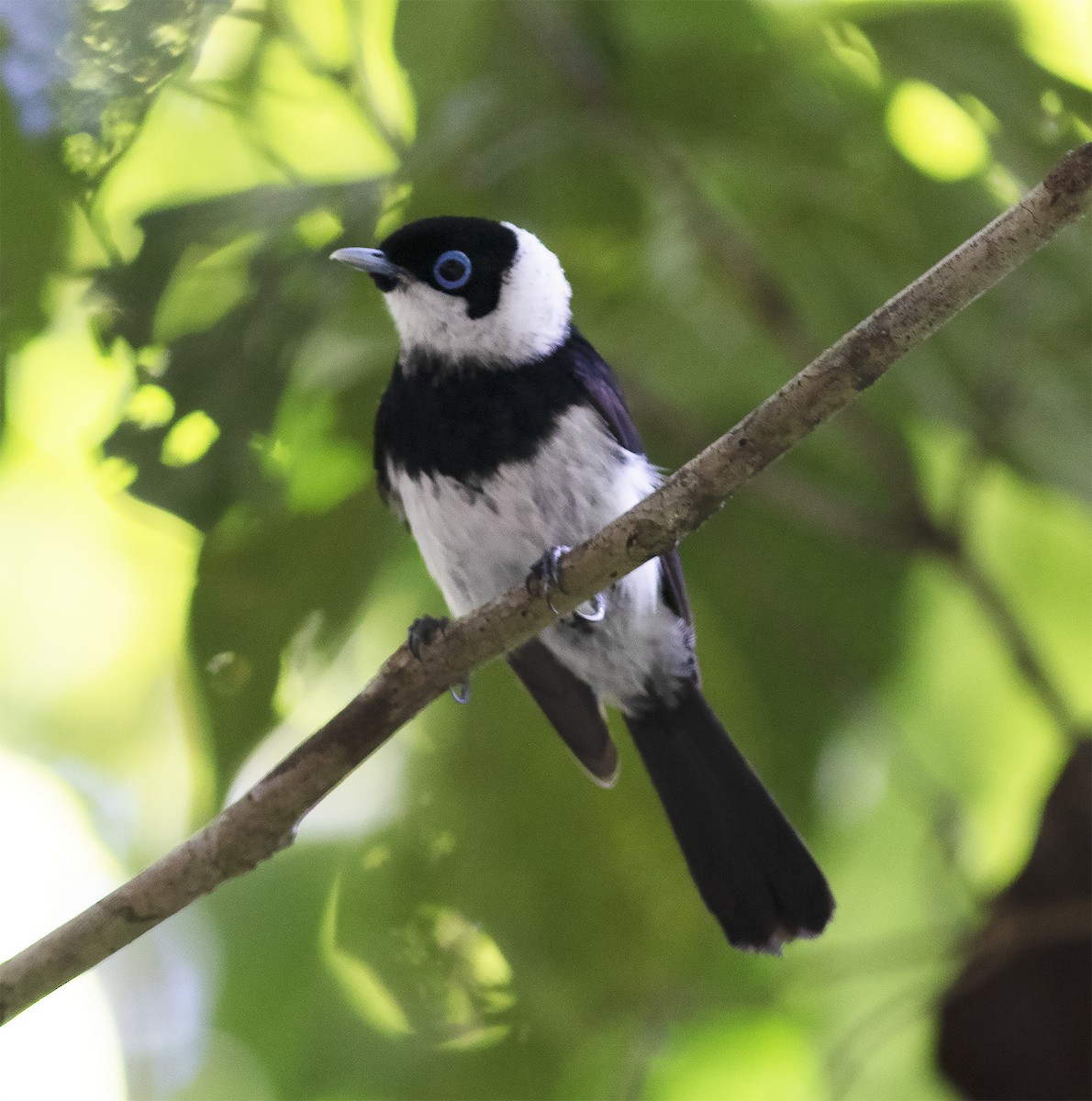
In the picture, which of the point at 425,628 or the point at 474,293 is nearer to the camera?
the point at 425,628

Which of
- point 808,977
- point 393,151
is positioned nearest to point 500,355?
point 393,151

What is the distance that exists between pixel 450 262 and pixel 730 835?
1.14 meters

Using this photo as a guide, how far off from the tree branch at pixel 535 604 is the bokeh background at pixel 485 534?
277mm

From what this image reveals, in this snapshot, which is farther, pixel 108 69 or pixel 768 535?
pixel 768 535

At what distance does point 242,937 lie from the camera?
2.53 m

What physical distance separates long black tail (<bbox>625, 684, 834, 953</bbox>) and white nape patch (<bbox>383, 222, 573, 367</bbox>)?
2.41ft

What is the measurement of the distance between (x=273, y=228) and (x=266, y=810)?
0.96 meters

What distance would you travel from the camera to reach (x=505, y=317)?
8.62ft

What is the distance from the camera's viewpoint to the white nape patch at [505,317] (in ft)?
8.33

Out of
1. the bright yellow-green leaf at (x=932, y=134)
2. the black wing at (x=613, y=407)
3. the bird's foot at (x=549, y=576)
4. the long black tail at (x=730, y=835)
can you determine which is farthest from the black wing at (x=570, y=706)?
the bright yellow-green leaf at (x=932, y=134)

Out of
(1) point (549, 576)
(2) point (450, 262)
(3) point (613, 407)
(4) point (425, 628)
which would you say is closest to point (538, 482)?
(3) point (613, 407)

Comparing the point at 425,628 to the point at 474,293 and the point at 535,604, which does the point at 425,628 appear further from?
the point at 474,293

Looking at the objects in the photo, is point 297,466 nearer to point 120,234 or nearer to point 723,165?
point 120,234

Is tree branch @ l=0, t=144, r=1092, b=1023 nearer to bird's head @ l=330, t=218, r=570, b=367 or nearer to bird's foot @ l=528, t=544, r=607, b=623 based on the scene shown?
bird's foot @ l=528, t=544, r=607, b=623
